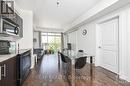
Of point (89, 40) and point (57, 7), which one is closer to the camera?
point (57, 7)

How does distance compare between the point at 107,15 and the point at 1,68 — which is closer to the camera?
the point at 1,68

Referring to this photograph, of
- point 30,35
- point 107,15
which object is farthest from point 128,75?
point 30,35

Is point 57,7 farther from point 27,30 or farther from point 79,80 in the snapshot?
point 79,80

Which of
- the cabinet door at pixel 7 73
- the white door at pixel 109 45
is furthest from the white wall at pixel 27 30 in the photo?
the white door at pixel 109 45

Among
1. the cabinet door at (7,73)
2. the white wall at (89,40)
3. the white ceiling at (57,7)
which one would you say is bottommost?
the cabinet door at (7,73)

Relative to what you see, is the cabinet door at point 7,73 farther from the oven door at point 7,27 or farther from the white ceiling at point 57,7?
the white ceiling at point 57,7

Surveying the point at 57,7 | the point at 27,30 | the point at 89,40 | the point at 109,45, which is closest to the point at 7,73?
the point at 27,30

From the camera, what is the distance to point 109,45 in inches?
165

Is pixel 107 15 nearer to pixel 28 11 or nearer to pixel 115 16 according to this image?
pixel 115 16

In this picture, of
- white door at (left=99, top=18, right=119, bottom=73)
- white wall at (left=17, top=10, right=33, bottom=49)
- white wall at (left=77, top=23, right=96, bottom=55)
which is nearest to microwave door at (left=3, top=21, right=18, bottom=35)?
white wall at (left=17, top=10, right=33, bottom=49)

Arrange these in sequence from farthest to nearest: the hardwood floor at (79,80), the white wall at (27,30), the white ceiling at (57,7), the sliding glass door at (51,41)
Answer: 1. the sliding glass door at (51,41)
2. the white wall at (27,30)
3. the white ceiling at (57,7)
4. the hardwood floor at (79,80)

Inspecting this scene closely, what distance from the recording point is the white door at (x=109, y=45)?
3.82 m

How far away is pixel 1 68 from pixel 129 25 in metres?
3.31

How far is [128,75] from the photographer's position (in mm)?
3031
